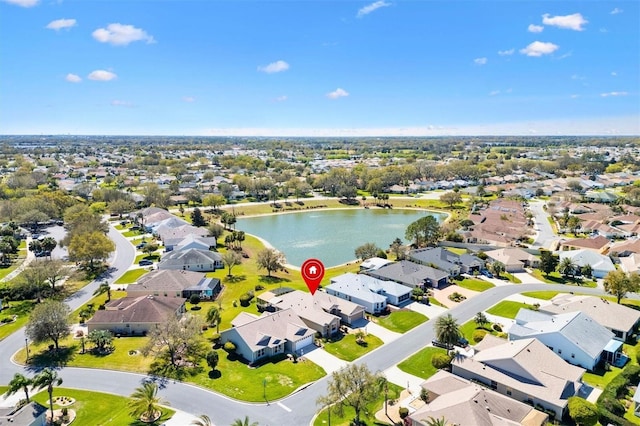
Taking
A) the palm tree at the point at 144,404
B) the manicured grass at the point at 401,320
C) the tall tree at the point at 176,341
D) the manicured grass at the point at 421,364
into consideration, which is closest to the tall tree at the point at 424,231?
the manicured grass at the point at 401,320

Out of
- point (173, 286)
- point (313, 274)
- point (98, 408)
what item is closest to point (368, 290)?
point (313, 274)

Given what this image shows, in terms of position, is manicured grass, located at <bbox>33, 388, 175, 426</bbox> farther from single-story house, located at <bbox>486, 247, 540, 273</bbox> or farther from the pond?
single-story house, located at <bbox>486, 247, 540, 273</bbox>

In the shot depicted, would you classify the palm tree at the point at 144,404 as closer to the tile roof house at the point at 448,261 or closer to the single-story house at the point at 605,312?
the single-story house at the point at 605,312

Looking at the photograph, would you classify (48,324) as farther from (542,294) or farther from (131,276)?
(542,294)

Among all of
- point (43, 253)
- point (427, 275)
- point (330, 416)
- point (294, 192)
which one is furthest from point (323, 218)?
point (330, 416)

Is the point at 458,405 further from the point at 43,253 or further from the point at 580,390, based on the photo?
the point at 43,253

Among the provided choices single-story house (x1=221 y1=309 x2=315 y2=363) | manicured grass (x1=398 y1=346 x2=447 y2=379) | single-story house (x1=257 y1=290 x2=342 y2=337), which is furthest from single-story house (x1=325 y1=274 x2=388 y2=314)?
single-story house (x1=221 y1=309 x2=315 y2=363)
